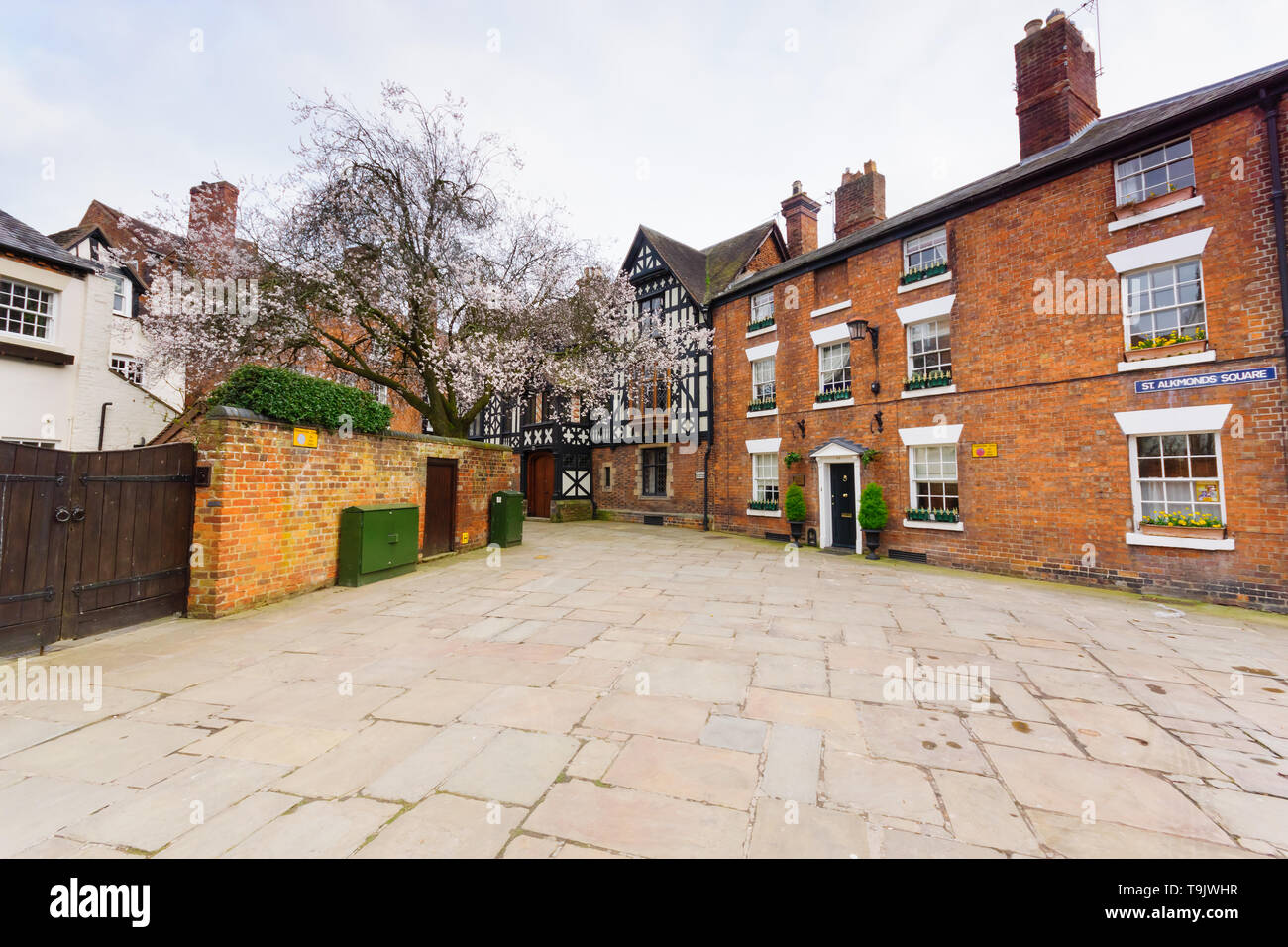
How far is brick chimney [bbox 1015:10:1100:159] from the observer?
34.1ft

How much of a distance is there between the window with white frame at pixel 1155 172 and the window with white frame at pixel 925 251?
2.80 meters

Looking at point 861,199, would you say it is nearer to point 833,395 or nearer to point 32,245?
point 833,395

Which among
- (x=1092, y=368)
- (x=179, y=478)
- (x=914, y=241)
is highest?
(x=914, y=241)

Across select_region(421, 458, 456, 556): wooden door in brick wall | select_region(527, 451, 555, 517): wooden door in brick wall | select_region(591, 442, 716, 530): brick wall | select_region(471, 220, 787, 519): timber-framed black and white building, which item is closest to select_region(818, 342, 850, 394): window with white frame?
select_region(471, 220, 787, 519): timber-framed black and white building

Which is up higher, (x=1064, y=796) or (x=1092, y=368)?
(x=1092, y=368)

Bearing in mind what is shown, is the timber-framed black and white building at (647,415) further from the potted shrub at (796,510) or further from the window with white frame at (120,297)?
the window with white frame at (120,297)

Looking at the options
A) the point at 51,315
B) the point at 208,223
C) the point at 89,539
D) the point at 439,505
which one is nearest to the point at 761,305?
the point at 439,505

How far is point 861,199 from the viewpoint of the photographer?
14.5m

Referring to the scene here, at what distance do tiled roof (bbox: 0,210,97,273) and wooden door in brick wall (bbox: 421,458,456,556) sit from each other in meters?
10.4

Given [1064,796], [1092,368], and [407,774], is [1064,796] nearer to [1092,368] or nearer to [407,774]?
[407,774]

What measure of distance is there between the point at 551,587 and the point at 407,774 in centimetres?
497

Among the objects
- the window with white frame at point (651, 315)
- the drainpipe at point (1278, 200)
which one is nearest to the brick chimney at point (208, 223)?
the window with white frame at point (651, 315)

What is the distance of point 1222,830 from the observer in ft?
7.91
